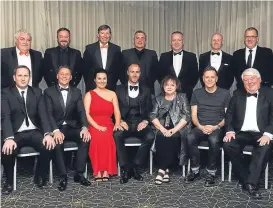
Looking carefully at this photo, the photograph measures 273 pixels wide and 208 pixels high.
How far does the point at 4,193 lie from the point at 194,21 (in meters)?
4.39

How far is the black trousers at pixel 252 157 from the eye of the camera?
466cm

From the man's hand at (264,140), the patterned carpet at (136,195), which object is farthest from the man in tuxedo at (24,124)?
the man's hand at (264,140)

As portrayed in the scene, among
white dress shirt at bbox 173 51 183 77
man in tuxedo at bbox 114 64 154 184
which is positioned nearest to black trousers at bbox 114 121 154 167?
man in tuxedo at bbox 114 64 154 184

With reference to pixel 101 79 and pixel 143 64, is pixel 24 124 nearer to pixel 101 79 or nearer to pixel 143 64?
pixel 101 79

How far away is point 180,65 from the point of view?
6070mm

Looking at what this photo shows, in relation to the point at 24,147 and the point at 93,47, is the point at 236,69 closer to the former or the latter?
the point at 93,47

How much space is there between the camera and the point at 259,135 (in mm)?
4945

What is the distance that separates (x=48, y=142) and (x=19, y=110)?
49 cm

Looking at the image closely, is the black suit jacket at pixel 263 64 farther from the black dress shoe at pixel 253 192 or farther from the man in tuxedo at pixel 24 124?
the man in tuxedo at pixel 24 124

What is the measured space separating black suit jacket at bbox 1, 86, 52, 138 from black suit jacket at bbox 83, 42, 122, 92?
1.07m

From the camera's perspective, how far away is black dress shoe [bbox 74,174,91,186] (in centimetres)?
498

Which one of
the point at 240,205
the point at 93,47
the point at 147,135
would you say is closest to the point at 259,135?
the point at 240,205

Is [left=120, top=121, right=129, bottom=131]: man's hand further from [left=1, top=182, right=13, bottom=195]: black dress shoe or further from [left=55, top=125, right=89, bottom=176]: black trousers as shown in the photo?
[left=1, top=182, right=13, bottom=195]: black dress shoe

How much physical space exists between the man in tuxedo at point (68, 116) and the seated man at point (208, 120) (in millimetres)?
1215
